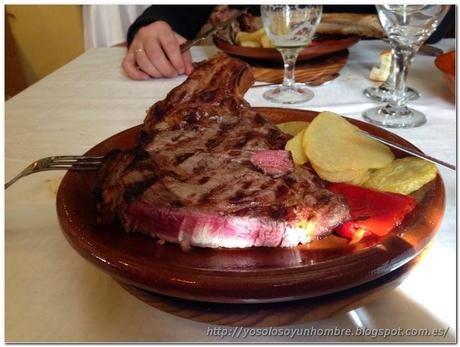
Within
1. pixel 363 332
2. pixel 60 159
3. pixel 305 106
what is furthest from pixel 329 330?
pixel 305 106

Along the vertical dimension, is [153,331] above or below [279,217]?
below

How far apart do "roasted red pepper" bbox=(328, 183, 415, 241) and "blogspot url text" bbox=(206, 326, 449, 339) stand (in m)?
0.11

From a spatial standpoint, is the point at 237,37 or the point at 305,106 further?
the point at 237,37

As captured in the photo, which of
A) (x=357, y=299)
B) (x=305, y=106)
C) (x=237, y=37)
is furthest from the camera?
(x=237, y=37)

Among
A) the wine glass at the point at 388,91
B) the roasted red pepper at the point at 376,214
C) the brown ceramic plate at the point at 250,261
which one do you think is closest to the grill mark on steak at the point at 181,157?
the brown ceramic plate at the point at 250,261

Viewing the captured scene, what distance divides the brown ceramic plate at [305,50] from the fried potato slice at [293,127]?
1.88 feet

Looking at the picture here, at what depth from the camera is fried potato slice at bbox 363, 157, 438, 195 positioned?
0.68m

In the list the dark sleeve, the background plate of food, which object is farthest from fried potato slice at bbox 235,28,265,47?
the dark sleeve

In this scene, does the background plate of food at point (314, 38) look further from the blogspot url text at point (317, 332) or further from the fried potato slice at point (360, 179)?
the blogspot url text at point (317, 332)

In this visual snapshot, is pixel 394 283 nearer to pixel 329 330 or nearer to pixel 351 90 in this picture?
pixel 329 330

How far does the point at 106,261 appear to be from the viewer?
0.57 meters

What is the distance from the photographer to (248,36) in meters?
1.54

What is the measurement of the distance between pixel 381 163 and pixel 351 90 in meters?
0.65

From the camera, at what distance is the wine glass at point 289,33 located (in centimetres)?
129
